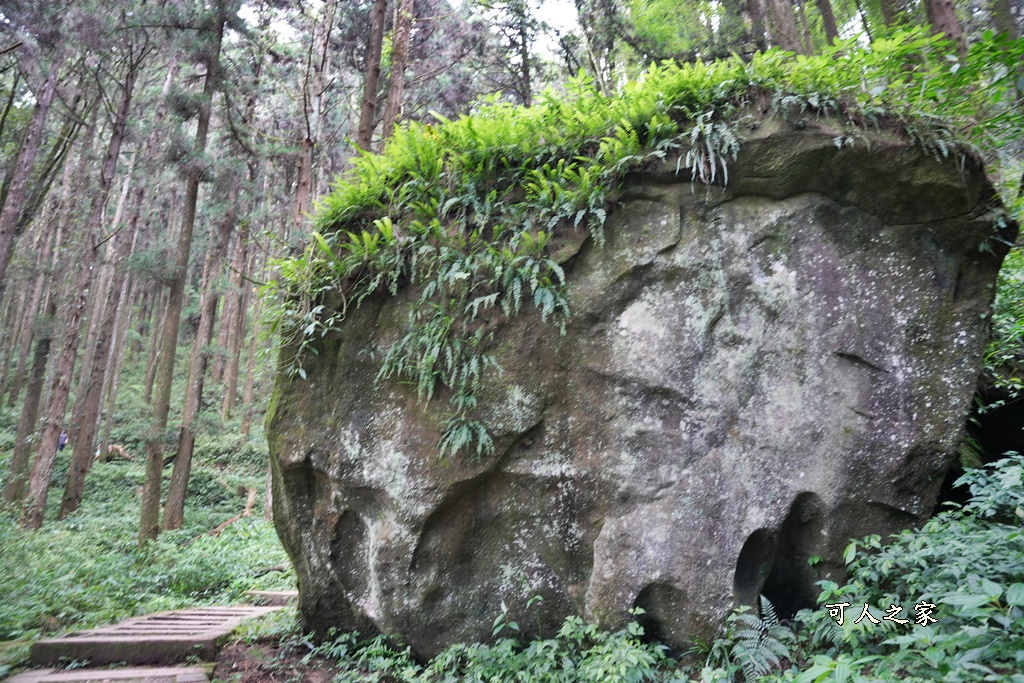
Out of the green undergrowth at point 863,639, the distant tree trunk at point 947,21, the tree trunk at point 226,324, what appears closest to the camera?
the green undergrowth at point 863,639

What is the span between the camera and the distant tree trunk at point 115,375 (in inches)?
902

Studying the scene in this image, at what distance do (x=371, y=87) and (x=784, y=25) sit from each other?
6.82 m

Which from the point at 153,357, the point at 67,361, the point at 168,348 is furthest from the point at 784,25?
the point at 153,357

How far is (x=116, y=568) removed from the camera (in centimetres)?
1045

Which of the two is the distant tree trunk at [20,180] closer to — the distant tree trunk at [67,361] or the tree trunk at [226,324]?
the distant tree trunk at [67,361]

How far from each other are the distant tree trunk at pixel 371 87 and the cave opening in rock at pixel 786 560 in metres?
8.57

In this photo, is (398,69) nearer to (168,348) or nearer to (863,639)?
(168,348)

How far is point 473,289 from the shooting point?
5941mm

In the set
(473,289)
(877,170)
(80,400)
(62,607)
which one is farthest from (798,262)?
(80,400)

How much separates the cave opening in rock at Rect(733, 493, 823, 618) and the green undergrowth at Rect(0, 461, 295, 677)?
677cm

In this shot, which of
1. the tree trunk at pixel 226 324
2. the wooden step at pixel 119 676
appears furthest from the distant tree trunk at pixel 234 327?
the wooden step at pixel 119 676

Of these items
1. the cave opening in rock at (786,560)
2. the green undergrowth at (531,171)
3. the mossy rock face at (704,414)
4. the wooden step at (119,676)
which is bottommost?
the wooden step at (119,676)

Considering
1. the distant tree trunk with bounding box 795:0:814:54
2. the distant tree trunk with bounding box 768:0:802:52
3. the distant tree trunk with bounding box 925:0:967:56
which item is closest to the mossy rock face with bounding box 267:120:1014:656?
the distant tree trunk with bounding box 925:0:967:56

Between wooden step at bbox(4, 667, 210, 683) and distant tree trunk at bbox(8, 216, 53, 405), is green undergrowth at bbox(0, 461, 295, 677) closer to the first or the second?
wooden step at bbox(4, 667, 210, 683)
